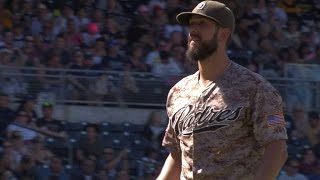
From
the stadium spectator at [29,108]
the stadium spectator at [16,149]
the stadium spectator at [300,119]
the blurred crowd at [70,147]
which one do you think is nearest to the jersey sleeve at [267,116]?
the blurred crowd at [70,147]

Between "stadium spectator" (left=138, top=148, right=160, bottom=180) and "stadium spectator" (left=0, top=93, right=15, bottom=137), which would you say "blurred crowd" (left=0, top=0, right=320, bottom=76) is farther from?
"stadium spectator" (left=138, top=148, right=160, bottom=180)

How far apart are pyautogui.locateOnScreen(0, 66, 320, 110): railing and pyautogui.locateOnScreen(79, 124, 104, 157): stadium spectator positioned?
1.65 ft

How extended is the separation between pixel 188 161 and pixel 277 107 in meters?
0.48

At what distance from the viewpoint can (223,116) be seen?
12.6ft

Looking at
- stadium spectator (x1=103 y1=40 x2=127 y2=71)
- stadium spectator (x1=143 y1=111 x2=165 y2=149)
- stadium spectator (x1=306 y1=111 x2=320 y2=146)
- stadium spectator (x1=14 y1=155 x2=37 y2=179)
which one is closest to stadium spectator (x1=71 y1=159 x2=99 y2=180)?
stadium spectator (x1=14 y1=155 x2=37 y2=179)

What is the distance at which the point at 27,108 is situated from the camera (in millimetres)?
9961

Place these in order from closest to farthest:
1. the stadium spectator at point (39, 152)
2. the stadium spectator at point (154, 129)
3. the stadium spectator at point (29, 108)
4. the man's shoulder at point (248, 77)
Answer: the man's shoulder at point (248, 77)
the stadium spectator at point (39, 152)
the stadium spectator at point (29, 108)
the stadium spectator at point (154, 129)

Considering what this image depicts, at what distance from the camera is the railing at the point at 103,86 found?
33.4 ft

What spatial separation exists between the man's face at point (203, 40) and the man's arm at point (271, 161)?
489 millimetres

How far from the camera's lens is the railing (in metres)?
10.2

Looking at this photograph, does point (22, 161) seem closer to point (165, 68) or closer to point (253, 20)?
point (165, 68)

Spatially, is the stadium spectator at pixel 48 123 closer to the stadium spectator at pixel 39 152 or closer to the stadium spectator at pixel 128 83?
the stadium spectator at pixel 39 152

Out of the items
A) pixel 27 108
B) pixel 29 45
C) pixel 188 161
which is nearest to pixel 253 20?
pixel 29 45

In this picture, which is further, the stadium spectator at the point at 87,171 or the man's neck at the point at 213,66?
the stadium spectator at the point at 87,171
